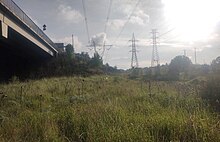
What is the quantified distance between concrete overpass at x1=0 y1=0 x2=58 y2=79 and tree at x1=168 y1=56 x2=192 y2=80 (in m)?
23.9

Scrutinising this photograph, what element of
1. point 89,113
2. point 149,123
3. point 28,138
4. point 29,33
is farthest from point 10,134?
point 29,33

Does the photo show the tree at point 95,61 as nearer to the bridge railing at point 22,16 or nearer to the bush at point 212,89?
the bridge railing at point 22,16

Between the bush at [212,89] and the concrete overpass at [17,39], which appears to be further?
the concrete overpass at [17,39]

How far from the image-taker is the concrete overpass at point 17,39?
30.5m

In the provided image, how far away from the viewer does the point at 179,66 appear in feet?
255

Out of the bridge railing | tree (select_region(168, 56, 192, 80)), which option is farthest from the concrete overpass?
tree (select_region(168, 56, 192, 80))

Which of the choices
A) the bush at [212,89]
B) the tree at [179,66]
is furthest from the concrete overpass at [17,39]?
the tree at [179,66]

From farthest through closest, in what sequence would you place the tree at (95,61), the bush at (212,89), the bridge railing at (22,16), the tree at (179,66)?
the tree at (95,61), the tree at (179,66), the bridge railing at (22,16), the bush at (212,89)

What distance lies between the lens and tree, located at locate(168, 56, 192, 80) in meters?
70.9

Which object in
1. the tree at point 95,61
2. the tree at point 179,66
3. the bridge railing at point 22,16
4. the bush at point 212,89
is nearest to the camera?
the bush at point 212,89

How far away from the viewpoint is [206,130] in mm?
6395

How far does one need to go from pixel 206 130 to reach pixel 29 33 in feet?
125

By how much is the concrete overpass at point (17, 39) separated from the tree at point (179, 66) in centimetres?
2389

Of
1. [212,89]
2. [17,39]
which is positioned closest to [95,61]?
[17,39]
